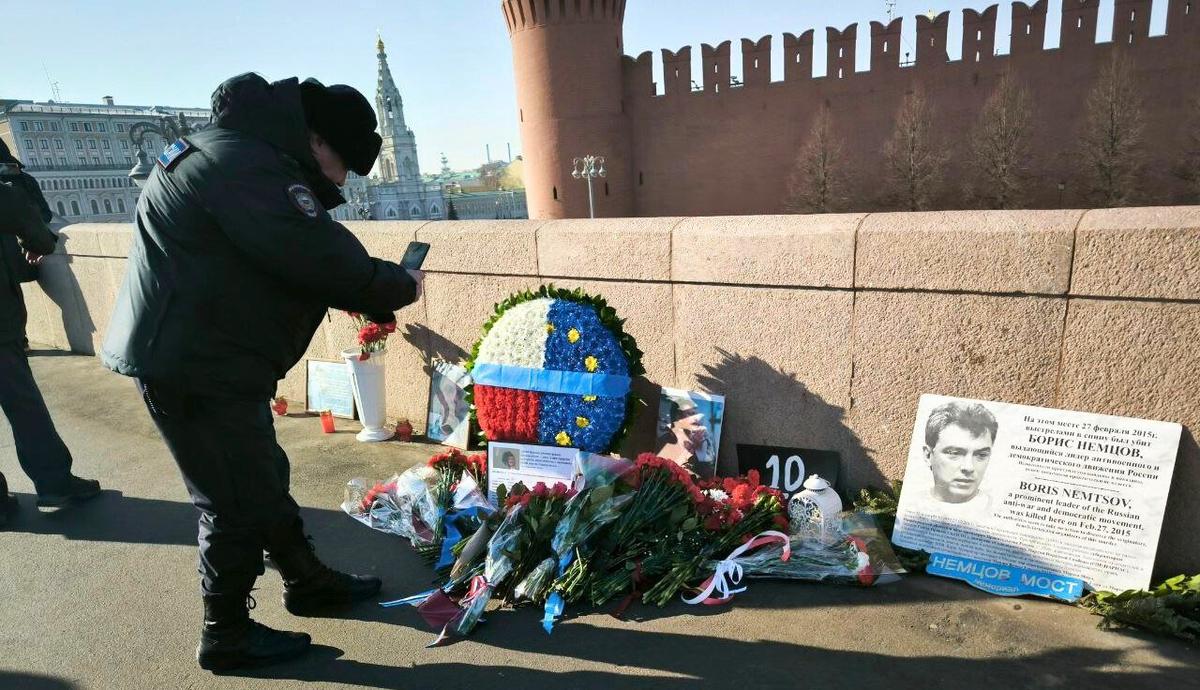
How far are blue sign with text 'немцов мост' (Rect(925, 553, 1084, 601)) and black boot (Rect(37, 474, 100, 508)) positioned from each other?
4.06 metres

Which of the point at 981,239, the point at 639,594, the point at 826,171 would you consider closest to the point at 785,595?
the point at 639,594

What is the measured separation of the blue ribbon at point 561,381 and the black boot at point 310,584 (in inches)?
44.3

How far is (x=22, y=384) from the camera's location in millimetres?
3588

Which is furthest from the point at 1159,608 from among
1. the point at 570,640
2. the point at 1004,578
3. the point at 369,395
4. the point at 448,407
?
the point at 369,395

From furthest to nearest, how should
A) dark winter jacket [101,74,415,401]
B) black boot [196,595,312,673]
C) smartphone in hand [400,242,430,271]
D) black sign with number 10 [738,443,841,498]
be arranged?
black sign with number 10 [738,443,841,498] < smartphone in hand [400,242,430,271] < black boot [196,595,312,673] < dark winter jacket [101,74,415,401]

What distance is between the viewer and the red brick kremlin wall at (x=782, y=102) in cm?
2380

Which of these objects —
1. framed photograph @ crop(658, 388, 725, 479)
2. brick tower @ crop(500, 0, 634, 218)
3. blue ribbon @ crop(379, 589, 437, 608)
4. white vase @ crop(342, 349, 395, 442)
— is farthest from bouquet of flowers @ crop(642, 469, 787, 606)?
brick tower @ crop(500, 0, 634, 218)

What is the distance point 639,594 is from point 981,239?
1.88 metres

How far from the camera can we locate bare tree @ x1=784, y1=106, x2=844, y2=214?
27875 mm

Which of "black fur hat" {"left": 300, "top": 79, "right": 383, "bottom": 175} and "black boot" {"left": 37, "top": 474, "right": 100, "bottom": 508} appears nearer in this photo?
"black fur hat" {"left": 300, "top": 79, "right": 383, "bottom": 175}

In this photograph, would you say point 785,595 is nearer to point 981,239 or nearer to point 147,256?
point 981,239

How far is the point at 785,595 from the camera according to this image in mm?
2697

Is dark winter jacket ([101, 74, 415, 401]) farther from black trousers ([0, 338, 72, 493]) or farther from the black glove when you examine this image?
black trousers ([0, 338, 72, 493])

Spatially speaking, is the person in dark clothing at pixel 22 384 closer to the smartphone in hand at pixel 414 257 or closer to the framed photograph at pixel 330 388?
the framed photograph at pixel 330 388
